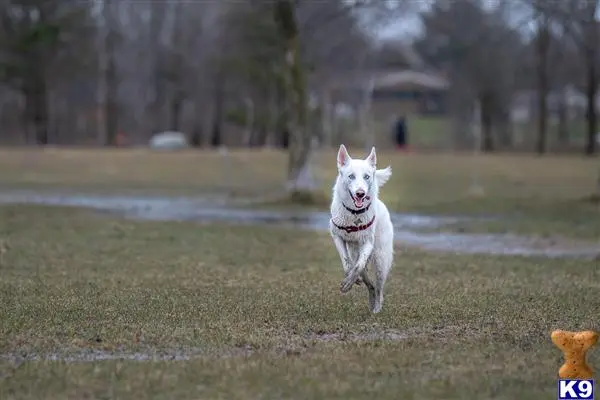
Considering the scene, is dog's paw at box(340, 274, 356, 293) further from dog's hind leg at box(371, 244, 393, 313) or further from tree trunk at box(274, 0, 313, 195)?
tree trunk at box(274, 0, 313, 195)

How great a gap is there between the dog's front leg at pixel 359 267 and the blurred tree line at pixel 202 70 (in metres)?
43.3

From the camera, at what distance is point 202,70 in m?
71.6

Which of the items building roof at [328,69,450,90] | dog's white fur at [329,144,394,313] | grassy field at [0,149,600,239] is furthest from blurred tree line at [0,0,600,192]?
dog's white fur at [329,144,394,313]

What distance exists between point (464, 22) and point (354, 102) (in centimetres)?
1251

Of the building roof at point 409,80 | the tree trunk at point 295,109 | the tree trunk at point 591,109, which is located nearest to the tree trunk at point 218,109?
the tree trunk at point 591,109

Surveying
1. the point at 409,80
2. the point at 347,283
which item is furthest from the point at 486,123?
the point at 347,283

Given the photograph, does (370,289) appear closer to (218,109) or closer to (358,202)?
(358,202)

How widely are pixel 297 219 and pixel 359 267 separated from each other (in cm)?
1397

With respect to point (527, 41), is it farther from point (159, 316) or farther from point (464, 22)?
point (159, 316)

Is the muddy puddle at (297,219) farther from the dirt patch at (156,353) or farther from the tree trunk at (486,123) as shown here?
the tree trunk at (486,123)

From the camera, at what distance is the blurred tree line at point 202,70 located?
205ft

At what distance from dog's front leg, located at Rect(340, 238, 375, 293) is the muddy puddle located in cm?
760

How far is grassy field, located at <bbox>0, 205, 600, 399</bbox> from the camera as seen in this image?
7.79 metres

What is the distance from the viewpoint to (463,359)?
28.5 ft
